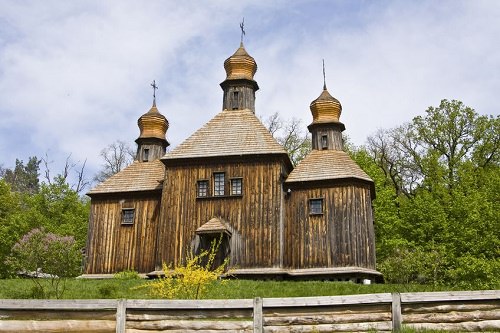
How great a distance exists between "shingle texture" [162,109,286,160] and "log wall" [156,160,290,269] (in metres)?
0.52

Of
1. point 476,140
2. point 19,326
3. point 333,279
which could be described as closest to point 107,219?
point 333,279

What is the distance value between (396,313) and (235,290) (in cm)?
907

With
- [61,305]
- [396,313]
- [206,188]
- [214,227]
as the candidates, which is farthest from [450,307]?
[206,188]

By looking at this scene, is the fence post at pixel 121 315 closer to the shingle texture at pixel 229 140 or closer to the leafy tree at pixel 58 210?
the shingle texture at pixel 229 140

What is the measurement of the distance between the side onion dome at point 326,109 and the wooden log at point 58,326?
18831 mm

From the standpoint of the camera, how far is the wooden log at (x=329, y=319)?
33.3ft

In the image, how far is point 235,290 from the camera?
60.7 feet

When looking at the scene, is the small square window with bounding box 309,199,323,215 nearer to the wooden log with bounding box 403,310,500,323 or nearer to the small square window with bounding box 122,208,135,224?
the small square window with bounding box 122,208,135,224

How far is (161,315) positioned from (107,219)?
1738 cm

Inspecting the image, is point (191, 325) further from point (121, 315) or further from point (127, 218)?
point (127, 218)

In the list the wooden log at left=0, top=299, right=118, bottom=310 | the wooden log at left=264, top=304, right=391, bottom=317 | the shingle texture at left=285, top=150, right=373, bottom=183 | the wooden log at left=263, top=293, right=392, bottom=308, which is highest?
the shingle texture at left=285, top=150, right=373, bottom=183

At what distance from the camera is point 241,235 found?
78.0 ft

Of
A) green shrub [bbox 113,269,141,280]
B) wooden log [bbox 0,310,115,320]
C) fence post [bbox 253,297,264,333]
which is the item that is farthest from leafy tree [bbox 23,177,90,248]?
fence post [bbox 253,297,264,333]

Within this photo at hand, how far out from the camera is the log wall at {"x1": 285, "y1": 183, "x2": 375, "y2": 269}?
23.8 meters
